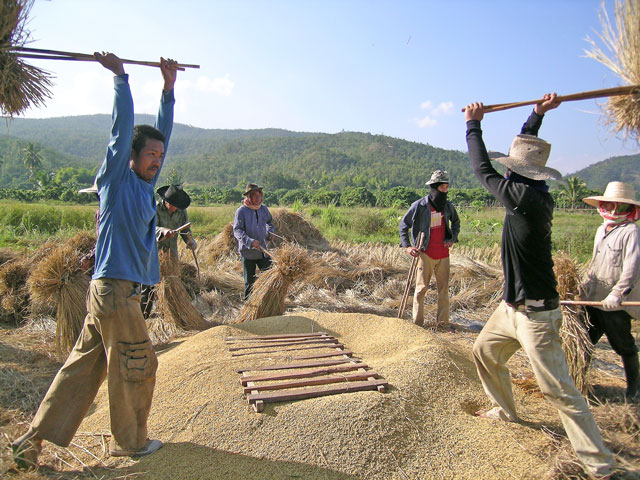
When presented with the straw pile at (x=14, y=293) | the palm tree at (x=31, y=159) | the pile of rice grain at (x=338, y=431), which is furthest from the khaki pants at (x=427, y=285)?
the palm tree at (x=31, y=159)

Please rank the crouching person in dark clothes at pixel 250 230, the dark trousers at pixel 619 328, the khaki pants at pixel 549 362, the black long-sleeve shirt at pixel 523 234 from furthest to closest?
1. the crouching person in dark clothes at pixel 250 230
2. the dark trousers at pixel 619 328
3. the black long-sleeve shirt at pixel 523 234
4. the khaki pants at pixel 549 362

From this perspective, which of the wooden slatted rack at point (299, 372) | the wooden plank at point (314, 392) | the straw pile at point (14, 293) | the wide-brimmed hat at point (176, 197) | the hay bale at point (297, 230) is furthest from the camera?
the hay bale at point (297, 230)

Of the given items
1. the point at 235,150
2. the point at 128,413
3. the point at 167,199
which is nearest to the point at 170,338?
the point at 167,199

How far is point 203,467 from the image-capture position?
2217mm

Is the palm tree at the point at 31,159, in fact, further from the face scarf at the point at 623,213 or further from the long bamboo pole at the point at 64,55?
the face scarf at the point at 623,213

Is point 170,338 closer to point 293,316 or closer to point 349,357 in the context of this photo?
point 293,316

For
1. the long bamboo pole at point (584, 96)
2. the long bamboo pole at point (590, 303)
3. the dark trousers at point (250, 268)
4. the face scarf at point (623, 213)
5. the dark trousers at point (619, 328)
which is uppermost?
the long bamboo pole at point (584, 96)

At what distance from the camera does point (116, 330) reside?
2.23 meters

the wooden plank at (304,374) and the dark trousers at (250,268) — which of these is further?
the dark trousers at (250,268)

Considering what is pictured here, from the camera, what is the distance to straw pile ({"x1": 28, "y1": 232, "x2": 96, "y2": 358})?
4090 millimetres

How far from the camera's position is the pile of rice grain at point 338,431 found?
89.6 inches

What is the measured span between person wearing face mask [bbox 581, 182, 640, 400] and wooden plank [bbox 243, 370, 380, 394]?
5.77ft

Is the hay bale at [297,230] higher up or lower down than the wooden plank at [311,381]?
higher up

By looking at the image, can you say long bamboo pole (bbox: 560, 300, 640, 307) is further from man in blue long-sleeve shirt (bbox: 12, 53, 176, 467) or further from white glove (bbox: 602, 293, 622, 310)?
man in blue long-sleeve shirt (bbox: 12, 53, 176, 467)
